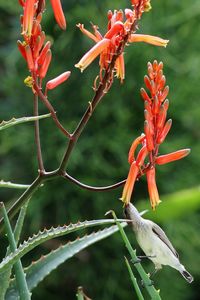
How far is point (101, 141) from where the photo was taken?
13.5 ft

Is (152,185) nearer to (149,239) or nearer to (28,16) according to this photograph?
(149,239)

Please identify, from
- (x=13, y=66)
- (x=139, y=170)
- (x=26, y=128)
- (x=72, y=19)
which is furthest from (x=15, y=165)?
(x=139, y=170)

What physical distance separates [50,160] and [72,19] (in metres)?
0.78

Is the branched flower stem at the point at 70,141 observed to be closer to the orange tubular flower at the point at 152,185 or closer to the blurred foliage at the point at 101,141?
the orange tubular flower at the point at 152,185

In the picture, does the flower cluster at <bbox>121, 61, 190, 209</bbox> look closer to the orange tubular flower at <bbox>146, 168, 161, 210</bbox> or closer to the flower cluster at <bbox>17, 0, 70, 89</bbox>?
the orange tubular flower at <bbox>146, 168, 161, 210</bbox>

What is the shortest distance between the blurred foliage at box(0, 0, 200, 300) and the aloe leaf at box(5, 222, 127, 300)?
269cm

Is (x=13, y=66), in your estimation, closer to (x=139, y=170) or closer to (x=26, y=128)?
(x=26, y=128)

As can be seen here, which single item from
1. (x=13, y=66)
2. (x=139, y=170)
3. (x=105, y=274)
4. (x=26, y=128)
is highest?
(x=13, y=66)

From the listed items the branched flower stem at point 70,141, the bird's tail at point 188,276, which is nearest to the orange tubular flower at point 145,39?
the branched flower stem at point 70,141

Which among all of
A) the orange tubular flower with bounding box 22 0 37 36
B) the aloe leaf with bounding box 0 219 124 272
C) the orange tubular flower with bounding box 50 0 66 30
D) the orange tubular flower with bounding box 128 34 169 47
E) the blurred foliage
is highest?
the blurred foliage

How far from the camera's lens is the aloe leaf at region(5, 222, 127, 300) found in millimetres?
1268

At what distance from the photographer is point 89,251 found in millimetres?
4184

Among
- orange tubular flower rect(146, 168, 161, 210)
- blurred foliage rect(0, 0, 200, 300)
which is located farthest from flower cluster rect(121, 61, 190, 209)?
blurred foliage rect(0, 0, 200, 300)

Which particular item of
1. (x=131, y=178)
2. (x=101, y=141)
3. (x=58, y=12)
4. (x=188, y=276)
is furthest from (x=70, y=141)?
(x=101, y=141)
